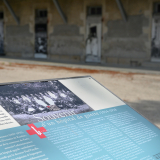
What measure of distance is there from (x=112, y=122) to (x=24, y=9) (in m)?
15.1

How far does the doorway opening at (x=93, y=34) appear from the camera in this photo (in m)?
A: 13.9

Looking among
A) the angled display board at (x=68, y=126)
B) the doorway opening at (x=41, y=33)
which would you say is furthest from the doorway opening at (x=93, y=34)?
the angled display board at (x=68, y=126)

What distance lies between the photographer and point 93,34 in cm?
1412

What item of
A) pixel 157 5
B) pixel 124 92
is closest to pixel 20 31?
pixel 157 5

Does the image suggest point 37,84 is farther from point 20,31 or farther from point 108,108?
point 20,31

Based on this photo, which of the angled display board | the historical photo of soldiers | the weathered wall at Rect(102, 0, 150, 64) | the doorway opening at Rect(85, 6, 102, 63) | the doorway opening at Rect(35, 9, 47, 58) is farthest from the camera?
the doorway opening at Rect(35, 9, 47, 58)

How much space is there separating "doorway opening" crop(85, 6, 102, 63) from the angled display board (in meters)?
11.6

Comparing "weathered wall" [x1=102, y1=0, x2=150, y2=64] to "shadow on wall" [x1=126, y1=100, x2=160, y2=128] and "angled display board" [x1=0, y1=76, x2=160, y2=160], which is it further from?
"angled display board" [x1=0, y1=76, x2=160, y2=160]

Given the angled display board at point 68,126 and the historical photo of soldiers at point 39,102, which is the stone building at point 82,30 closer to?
the angled display board at point 68,126

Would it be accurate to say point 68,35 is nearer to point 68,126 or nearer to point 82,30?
point 82,30

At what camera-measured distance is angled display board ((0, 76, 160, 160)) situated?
5.76 feet

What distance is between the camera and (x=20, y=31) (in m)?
16.6

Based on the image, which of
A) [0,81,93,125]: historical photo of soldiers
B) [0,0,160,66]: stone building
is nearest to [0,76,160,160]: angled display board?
[0,81,93,125]: historical photo of soldiers

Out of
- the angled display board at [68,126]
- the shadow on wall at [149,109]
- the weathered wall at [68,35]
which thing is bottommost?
the shadow on wall at [149,109]
